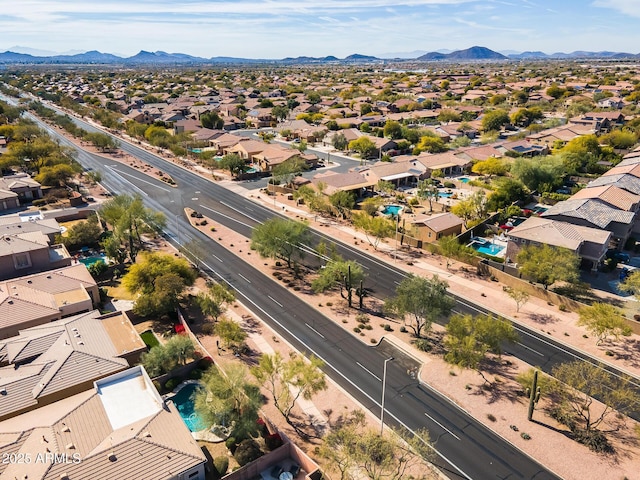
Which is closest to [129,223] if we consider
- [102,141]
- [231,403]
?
[231,403]

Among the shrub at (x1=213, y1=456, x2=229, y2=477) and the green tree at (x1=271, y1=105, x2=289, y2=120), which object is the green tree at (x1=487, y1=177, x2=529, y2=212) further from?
the green tree at (x1=271, y1=105, x2=289, y2=120)

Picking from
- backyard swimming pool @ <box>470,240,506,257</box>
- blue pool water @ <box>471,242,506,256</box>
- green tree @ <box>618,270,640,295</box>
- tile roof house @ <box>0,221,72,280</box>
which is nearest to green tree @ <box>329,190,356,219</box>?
backyard swimming pool @ <box>470,240,506,257</box>

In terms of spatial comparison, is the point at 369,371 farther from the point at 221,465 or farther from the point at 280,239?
the point at 280,239

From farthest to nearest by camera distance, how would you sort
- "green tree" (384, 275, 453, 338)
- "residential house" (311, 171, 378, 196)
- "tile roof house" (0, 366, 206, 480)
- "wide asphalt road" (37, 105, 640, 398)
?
"residential house" (311, 171, 378, 196) < "wide asphalt road" (37, 105, 640, 398) < "green tree" (384, 275, 453, 338) < "tile roof house" (0, 366, 206, 480)

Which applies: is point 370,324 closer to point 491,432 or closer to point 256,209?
point 491,432

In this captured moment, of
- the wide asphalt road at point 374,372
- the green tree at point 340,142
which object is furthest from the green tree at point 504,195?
the green tree at point 340,142

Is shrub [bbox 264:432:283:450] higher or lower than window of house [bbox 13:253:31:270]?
lower
